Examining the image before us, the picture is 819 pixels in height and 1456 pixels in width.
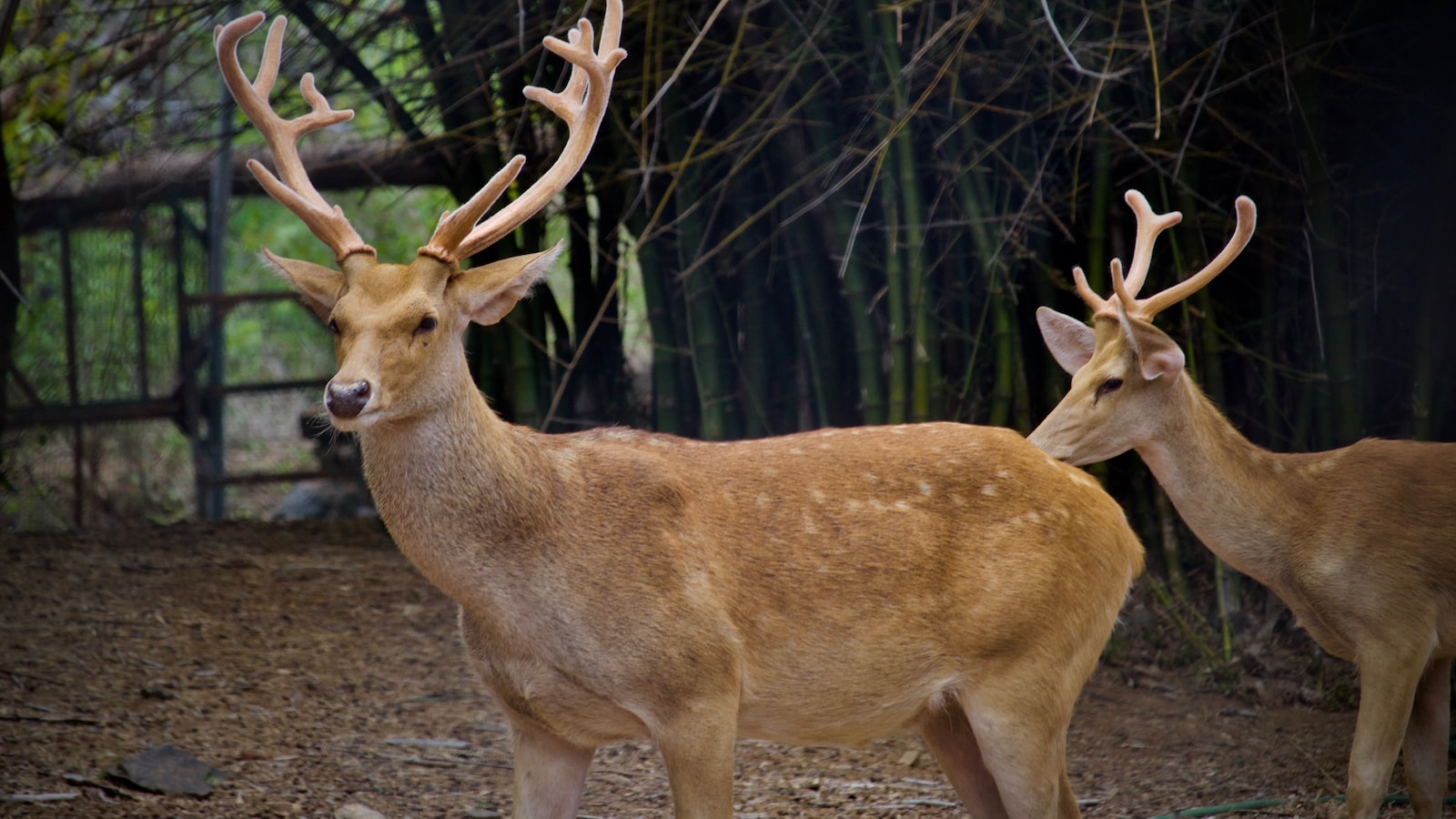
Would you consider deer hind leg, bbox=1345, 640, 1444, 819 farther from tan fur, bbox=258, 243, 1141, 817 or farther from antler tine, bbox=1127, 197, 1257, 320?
antler tine, bbox=1127, 197, 1257, 320

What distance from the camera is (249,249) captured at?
515 inches

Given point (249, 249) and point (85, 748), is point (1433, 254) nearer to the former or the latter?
point (85, 748)

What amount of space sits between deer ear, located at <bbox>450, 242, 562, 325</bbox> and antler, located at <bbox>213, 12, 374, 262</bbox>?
0.23 m

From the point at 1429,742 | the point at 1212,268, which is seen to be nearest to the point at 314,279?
the point at 1212,268

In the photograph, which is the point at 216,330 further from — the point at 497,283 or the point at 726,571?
the point at 726,571

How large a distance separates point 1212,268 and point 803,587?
1.78 m

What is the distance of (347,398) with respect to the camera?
2799 millimetres

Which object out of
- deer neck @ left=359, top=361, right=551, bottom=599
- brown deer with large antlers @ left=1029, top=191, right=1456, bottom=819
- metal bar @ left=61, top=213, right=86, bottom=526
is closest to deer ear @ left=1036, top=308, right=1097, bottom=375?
brown deer with large antlers @ left=1029, top=191, right=1456, bottom=819

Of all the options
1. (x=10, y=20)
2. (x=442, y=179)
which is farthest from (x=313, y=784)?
(x=442, y=179)

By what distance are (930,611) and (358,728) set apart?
2.41 metres

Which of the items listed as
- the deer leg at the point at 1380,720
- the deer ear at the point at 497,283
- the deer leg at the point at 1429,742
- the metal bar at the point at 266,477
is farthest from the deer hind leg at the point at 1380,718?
the metal bar at the point at 266,477

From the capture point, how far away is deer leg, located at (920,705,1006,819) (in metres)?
3.60

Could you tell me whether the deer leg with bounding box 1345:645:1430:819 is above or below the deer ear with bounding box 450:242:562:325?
below

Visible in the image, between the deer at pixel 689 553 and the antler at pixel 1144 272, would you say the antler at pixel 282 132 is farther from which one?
the antler at pixel 1144 272
